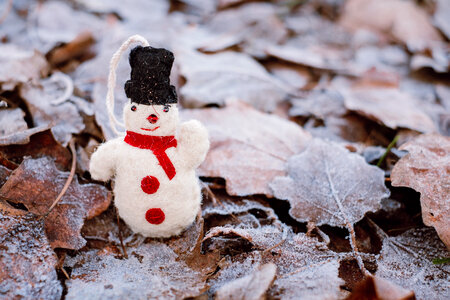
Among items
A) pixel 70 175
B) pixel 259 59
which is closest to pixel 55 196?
pixel 70 175

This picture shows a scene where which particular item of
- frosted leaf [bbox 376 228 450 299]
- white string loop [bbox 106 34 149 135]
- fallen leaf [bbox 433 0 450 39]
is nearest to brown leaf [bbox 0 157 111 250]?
white string loop [bbox 106 34 149 135]

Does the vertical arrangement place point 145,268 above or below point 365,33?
below

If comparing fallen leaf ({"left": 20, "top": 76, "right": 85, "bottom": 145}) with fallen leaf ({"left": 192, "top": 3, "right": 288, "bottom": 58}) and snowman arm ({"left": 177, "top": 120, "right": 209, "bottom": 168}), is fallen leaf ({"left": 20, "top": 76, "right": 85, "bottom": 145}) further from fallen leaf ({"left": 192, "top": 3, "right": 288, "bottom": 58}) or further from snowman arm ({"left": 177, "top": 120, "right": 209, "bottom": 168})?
fallen leaf ({"left": 192, "top": 3, "right": 288, "bottom": 58})

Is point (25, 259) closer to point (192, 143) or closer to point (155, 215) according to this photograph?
point (155, 215)

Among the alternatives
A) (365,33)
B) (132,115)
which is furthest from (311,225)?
(365,33)

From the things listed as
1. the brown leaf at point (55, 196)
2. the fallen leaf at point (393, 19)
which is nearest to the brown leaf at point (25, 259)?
the brown leaf at point (55, 196)

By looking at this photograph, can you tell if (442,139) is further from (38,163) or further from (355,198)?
(38,163)
